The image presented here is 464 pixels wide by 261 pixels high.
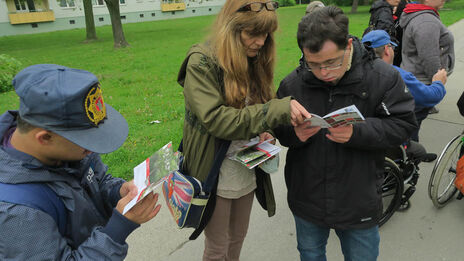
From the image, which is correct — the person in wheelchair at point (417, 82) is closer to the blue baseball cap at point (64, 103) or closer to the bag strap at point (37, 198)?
the blue baseball cap at point (64, 103)

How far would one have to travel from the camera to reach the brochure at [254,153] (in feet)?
5.80

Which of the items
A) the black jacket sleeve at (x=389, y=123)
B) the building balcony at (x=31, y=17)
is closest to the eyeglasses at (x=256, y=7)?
the black jacket sleeve at (x=389, y=123)

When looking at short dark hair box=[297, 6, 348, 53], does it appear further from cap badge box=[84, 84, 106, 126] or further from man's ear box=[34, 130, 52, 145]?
man's ear box=[34, 130, 52, 145]

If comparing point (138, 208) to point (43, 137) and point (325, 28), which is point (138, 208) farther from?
point (325, 28)

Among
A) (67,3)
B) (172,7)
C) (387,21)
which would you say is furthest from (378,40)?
(172,7)

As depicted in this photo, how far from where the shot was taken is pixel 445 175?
10.6ft

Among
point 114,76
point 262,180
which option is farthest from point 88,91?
point 114,76

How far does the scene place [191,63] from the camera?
5.35 ft

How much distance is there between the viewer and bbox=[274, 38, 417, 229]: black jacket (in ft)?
5.33

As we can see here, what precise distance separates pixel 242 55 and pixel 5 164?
1141 mm

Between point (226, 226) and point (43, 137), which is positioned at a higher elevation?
point (43, 137)

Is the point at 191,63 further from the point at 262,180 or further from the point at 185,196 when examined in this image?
the point at 262,180

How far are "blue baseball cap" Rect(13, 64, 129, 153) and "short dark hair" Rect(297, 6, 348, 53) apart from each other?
3.21ft

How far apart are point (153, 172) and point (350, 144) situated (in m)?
0.99
